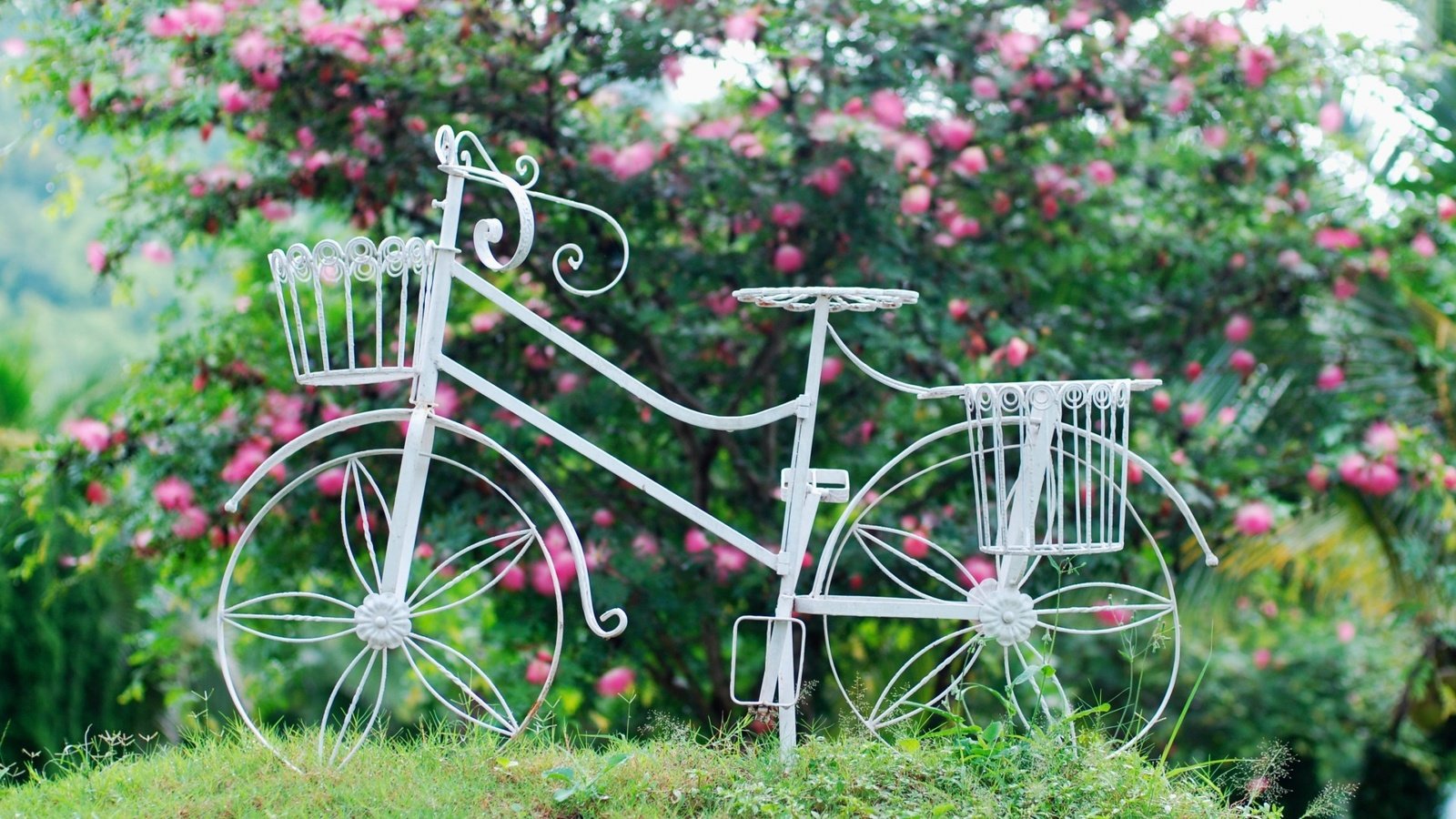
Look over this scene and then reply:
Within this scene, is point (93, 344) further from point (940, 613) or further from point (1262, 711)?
point (940, 613)

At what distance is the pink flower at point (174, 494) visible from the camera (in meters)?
4.73

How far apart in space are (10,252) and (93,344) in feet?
7.08

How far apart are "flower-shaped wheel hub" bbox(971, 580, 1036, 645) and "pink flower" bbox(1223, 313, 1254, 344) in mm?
2581

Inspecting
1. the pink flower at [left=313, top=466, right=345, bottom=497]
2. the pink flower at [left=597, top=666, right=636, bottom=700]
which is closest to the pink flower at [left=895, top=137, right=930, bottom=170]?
the pink flower at [left=597, top=666, right=636, bottom=700]

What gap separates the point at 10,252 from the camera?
15797 mm

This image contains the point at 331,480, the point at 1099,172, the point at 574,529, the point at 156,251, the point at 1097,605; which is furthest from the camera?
the point at 156,251

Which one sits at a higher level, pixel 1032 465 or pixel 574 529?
pixel 1032 465

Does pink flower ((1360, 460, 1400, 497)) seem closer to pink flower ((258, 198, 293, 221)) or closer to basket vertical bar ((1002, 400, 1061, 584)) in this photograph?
basket vertical bar ((1002, 400, 1061, 584))

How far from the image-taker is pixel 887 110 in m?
4.60

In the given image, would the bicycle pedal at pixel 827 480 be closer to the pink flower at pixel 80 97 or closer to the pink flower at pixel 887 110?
the pink flower at pixel 887 110

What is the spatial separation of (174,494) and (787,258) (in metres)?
2.27

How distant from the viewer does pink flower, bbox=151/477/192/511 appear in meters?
4.73

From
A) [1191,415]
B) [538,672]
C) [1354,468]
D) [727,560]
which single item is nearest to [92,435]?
[538,672]

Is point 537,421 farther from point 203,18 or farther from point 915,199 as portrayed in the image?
point 203,18
